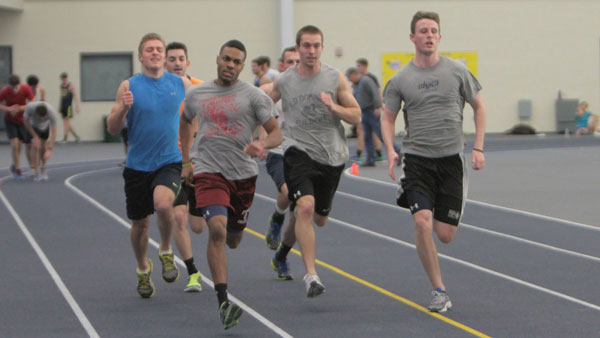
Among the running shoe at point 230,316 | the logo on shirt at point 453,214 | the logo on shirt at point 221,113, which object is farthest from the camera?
the logo on shirt at point 453,214

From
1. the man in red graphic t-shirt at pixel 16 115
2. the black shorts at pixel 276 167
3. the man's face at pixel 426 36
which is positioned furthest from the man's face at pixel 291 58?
the man in red graphic t-shirt at pixel 16 115

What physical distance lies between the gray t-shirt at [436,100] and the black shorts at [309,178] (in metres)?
0.88

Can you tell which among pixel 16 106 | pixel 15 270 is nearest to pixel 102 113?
pixel 16 106

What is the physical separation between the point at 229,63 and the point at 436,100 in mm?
1539

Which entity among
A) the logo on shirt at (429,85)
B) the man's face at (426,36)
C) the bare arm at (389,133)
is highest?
the man's face at (426,36)

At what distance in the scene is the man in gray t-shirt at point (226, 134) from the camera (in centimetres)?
752

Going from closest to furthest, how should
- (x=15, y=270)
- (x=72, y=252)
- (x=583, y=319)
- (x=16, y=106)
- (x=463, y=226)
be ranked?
1. (x=583, y=319)
2. (x=15, y=270)
3. (x=72, y=252)
4. (x=463, y=226)
5. (x=16, y=106)

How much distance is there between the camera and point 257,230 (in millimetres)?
12680

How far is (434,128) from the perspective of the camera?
793 cm

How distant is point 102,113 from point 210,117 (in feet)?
91.7

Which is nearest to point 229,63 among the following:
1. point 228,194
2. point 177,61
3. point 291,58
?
point 228,194

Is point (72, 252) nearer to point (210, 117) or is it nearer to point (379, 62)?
point (210, 117)

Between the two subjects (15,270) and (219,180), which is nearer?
(219,180)

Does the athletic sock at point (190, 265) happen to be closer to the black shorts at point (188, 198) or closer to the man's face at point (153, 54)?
the black shorts at point (188, 198)
